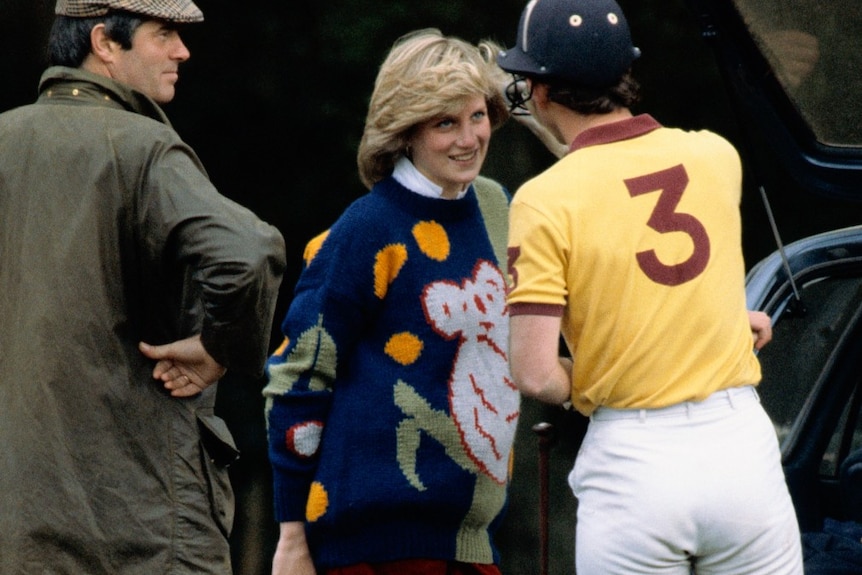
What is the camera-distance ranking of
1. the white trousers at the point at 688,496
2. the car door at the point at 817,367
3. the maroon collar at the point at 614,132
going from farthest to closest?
the car door at the point at 817,367
the maroon collar at the point at 614,132
the white trousers at the point at 688,496

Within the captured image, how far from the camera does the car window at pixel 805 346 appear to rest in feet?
13.6

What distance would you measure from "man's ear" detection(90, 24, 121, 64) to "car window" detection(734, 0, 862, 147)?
4.24ft

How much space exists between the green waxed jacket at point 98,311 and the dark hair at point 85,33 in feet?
0.33

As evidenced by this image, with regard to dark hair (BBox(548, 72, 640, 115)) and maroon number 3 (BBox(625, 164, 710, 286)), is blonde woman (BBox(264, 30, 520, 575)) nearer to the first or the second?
dark hair (BBox(548, 72, 640, 115))

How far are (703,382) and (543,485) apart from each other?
2.29ft

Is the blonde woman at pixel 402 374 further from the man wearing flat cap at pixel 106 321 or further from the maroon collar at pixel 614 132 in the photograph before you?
the maroon collar at pixel 614 132

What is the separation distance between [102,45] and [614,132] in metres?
1.15

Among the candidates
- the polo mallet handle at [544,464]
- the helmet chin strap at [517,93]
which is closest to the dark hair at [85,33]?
the helmet chin strap at [517,93]

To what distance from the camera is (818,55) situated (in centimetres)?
370

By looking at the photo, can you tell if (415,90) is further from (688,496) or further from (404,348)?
(688,496)

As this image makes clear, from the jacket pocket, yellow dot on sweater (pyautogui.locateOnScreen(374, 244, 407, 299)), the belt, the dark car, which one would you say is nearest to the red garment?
the jacket pocket

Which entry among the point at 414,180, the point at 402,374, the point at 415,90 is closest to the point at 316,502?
the point at 402,374

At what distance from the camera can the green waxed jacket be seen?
3.43 metres

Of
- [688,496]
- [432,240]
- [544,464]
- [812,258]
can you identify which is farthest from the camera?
[812,258]
